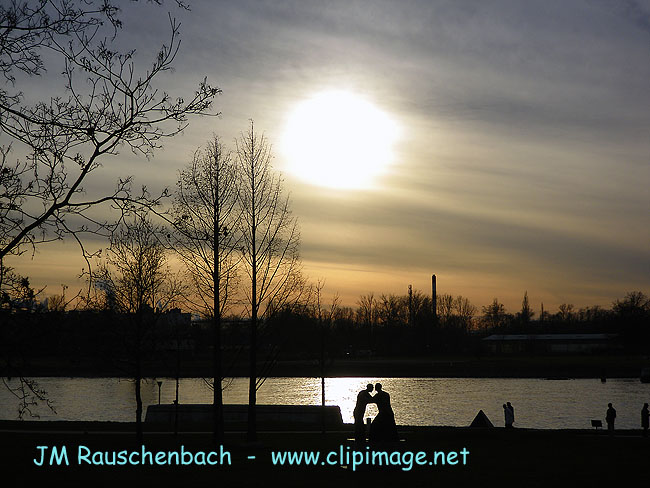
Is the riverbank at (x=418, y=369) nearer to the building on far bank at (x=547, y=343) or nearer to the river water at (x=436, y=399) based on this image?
the river water at (x=436, y=399)

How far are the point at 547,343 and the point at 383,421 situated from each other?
559 feet

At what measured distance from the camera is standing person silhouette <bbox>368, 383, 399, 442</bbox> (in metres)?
20.0

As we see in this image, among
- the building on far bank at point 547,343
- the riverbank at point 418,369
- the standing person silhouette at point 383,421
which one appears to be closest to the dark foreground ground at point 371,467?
the standing person silhouette at point 383,421

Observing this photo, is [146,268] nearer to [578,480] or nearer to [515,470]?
[515,470]

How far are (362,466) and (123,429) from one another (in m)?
22.2

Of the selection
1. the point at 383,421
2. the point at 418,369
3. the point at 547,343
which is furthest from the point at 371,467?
the point at 547,343

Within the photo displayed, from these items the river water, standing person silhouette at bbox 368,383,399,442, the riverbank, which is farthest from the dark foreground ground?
the riverbank

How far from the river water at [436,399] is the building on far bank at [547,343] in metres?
71.8

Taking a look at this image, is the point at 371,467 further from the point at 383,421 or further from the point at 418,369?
the point at 418,369

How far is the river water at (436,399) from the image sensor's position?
180ft

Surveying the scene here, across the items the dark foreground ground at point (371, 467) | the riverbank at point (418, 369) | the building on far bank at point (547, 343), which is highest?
the building on far bank at point (547, 343)

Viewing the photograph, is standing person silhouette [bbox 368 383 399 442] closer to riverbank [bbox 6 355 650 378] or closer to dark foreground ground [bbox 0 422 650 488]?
dark foreground ground [bbox 0 422 650 488]

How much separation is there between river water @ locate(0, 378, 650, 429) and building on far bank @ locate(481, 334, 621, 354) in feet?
236

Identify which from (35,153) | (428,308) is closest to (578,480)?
(35,153)
